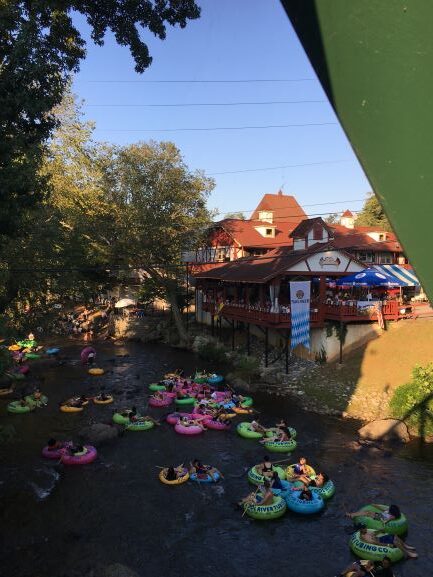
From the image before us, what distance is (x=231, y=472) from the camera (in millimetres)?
16406

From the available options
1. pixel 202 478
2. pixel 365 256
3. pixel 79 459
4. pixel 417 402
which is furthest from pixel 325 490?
pixel 365 256

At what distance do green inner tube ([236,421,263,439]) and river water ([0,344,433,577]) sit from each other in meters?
0.32

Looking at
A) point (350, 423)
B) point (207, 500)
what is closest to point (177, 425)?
point (207, 500)

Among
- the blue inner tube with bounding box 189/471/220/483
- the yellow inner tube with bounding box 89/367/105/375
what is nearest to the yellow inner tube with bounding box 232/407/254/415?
the blue inner tube with bounding box 189/471/220/483

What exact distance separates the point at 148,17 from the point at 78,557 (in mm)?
12979

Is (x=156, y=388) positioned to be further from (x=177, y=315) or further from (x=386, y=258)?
(x=386, y=258)

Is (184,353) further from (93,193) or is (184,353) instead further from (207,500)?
(207,500)

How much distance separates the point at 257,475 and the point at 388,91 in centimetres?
1582

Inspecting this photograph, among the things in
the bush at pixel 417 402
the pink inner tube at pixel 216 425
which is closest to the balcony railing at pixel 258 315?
the bush at pixel 417 402

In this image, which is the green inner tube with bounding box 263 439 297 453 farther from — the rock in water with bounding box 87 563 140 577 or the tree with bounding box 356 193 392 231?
the tree with bounding box 356 193 392 231

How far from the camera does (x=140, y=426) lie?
2006cm

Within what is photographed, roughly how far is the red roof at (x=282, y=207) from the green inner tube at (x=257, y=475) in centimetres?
3185

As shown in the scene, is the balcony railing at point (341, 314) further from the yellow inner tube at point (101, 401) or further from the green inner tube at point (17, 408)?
the green inner tube at point (17, 408)

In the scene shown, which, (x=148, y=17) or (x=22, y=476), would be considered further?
(x=22, y=476)
